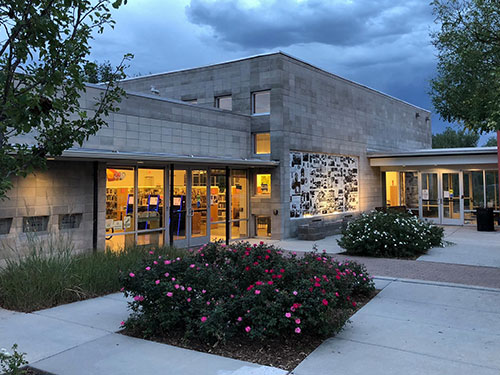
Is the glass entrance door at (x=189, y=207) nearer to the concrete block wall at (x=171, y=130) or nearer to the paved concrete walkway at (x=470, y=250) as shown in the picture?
the concrete block wall at (x=171, y=130)

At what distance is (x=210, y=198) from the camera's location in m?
14.5

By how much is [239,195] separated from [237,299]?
1088cm

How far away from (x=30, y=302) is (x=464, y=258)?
407 inches

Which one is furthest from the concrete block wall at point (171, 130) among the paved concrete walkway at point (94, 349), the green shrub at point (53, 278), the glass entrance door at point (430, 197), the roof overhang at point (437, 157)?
the glass entrance door at point (430, 197)

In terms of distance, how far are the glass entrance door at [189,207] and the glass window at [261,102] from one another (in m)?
3.92

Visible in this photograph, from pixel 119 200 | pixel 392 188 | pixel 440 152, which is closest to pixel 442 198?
pixel 440 152

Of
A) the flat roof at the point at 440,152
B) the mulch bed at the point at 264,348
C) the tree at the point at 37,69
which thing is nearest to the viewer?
the tree at the point at 37,69

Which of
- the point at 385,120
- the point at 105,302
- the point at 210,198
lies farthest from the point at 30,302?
the point at 385,120

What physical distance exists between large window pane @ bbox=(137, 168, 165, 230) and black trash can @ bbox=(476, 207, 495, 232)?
43.8 ft

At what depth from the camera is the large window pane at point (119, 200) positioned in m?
11.5

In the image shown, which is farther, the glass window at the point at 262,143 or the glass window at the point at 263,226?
the glass window at the point at 262,143

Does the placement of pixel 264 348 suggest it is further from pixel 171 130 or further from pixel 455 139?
pixel 455 139

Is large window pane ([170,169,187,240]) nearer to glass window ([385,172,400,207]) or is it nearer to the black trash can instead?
the black trash can

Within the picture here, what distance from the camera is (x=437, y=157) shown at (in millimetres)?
20062
